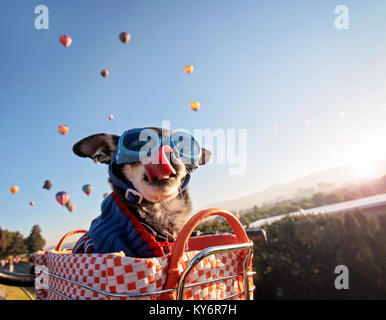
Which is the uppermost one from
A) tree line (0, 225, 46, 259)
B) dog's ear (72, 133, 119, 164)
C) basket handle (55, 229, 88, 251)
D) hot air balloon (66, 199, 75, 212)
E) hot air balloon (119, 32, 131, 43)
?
hot air balloon (119, 32, 131, 43)

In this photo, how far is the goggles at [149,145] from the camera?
173 cm

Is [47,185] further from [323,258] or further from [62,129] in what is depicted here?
[323,258]

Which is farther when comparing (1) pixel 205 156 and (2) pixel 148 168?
(1) pixel 205 156

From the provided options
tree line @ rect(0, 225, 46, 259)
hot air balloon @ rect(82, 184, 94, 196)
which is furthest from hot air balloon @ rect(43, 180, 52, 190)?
tree line @ rect(0, 225, 46, 259)

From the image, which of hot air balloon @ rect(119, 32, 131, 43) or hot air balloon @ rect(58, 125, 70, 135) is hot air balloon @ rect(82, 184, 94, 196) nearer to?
hot air balloon @ rect(58, 125, 70, 135)

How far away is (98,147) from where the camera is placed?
77.9 inches

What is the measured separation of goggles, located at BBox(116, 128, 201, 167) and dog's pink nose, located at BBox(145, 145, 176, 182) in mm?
37

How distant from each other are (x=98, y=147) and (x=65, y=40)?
40.0 feet

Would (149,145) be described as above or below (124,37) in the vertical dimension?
below

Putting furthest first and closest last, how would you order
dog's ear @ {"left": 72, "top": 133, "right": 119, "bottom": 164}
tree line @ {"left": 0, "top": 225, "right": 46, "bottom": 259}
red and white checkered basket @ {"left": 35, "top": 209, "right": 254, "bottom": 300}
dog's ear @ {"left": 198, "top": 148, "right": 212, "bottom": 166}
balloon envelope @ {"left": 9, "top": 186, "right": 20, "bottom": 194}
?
tree line @ {"left": 0, "top": 225, "right": 46, "bottom": 259} → balloon envelope @ {"left": 9, "top": 186, "right": 20, "bottom": 194} → dog's ear @ {"left": 198, "top": 148, "right": 212, "bottom": 166} → dog's ear @ {"left": 72, "top": 133, "right": 119, "bottom": 164} → red and white checkered basket @ {"left": 35, "top": 209, "right": 254, "bottom": 300}

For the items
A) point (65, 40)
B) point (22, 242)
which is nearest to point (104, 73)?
point (65, 40)

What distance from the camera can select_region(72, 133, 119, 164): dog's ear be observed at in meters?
1.91

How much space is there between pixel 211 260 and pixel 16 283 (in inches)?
33.2
